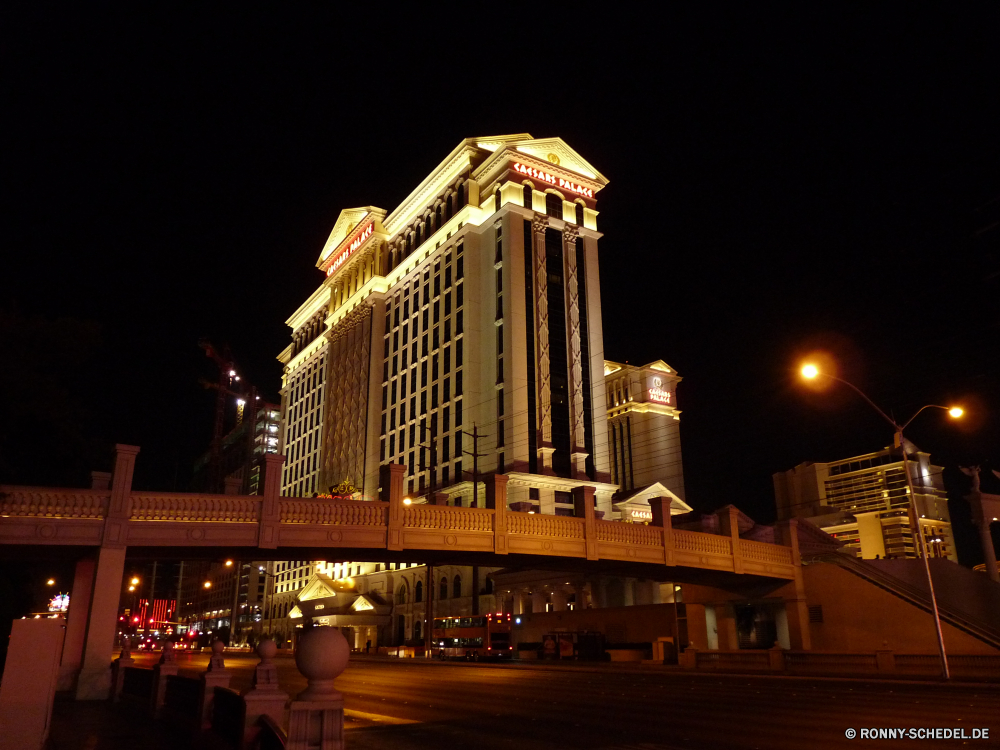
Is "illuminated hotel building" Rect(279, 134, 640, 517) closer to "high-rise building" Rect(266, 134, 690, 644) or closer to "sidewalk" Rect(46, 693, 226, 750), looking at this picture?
"high-rise building" Rect(266, 134, 690, 644)

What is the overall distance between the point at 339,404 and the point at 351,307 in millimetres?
14333

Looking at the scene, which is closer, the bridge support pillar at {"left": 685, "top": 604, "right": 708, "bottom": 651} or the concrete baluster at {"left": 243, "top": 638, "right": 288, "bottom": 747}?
the concrete baluster at {"left": 243, "top": 638, "right": 288, "bottom": 747}

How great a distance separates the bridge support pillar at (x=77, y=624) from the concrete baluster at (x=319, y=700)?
57.9ft

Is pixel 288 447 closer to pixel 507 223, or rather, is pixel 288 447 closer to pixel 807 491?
pixel 507 223

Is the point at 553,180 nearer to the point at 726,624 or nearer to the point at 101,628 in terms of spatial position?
the point at 726,624

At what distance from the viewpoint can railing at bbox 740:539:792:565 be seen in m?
34.0

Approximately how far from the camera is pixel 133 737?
13023 millimetres

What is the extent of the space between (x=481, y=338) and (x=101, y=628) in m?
60.9

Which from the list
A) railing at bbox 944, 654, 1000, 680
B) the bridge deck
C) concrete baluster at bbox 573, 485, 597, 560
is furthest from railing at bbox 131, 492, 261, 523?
railing at bbox 944, 654, 1000, 680

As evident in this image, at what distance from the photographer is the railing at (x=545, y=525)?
27.3 metres

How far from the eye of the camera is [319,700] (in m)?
6.78

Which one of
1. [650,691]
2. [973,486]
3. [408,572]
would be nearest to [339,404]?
[408,572]

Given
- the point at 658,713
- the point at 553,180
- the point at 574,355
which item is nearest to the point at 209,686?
the point at 658,713

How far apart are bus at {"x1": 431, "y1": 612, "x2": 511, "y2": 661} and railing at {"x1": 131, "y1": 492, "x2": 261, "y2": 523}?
99.3ft
